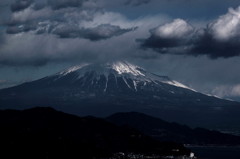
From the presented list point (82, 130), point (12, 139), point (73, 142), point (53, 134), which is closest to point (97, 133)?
point (82, 130)

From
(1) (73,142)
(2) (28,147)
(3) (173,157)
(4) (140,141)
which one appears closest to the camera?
(2) (28,147)

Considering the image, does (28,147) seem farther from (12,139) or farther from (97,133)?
(97,133)

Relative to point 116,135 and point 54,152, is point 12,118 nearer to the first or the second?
point 116,135

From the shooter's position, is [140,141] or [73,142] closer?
[73,142]

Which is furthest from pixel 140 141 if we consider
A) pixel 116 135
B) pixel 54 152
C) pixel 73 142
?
pixel 54 152

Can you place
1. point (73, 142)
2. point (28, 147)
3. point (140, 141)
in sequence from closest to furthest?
point (28, 147) < point (73, 142) < point (140, 141)

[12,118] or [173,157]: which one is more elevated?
[12,118]
